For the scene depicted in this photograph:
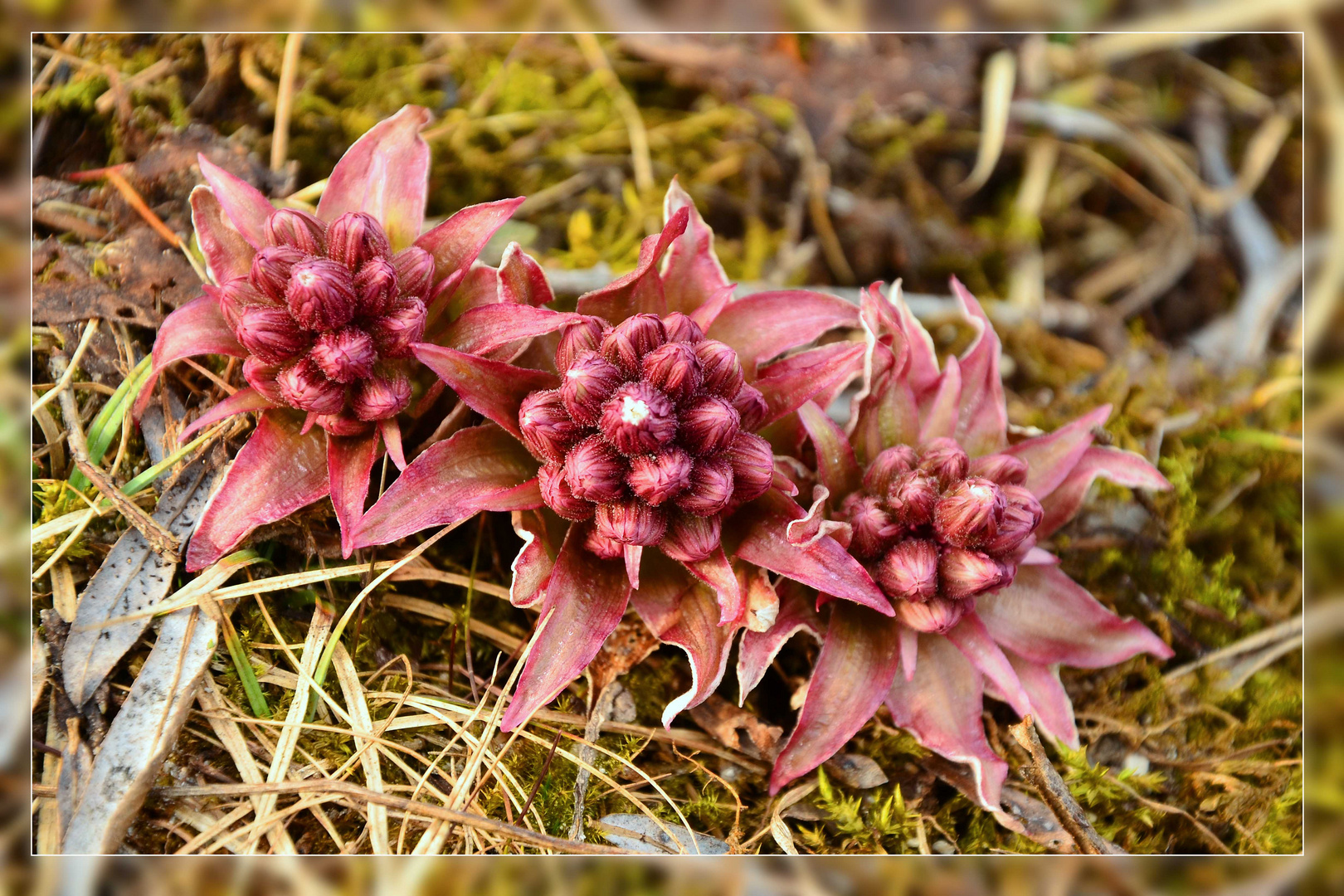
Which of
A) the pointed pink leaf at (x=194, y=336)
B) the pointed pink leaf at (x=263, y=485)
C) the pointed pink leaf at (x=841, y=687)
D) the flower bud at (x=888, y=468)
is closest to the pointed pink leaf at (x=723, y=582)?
the pointed pink leaf at (x=841, y=687)

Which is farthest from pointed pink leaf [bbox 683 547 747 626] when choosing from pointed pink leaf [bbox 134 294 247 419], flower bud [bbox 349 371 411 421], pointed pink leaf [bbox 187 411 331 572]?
pointed pink leaf [bbox 134 294 247 419]

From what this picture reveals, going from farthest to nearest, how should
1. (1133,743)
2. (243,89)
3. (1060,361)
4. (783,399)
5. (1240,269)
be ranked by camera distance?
(1240,269), (1060,361), (243,89), (1133,743), (783,399)

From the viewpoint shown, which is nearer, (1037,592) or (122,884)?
(122,884)

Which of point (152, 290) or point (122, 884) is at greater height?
point (152, 290)

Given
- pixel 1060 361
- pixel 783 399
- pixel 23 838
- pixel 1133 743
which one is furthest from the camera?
pixel 1060 361

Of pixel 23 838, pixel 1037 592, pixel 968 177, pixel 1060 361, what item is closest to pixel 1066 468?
pixel 1037 592

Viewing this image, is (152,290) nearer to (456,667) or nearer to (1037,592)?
(456,667)

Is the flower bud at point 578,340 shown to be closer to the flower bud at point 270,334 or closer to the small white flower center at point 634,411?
the small white flower center at point 634,411
